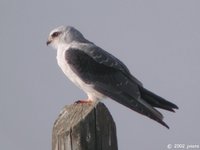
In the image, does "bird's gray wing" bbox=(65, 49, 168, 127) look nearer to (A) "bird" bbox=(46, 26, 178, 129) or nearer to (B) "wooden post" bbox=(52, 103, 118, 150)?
(A) "bird" bbox=(46, 26, 178, 129)

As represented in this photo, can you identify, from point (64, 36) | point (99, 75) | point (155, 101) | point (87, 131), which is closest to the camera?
point (87, 131)

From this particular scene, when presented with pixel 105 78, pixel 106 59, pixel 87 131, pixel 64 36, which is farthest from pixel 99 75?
pixel 87 131

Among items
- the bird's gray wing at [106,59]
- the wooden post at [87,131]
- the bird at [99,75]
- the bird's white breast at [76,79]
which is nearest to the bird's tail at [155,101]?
the bird at [99,75]

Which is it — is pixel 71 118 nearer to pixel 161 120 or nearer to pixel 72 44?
pixel 161 120

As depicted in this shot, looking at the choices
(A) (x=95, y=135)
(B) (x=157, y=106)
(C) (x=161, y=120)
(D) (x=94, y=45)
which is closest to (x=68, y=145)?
(A) (x=95, y=135)

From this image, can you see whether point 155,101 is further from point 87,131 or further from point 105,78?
point 87,131
